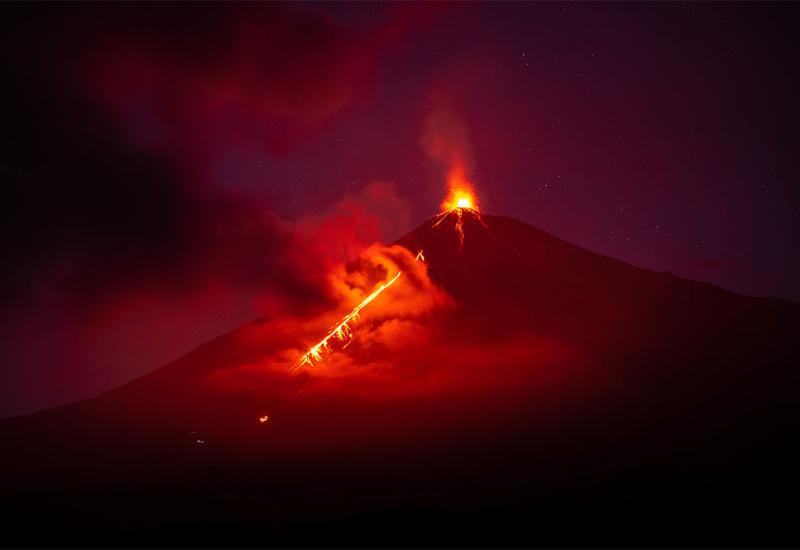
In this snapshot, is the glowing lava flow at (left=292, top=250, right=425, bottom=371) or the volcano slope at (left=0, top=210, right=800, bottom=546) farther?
the glowing lava flow at (left=292, top=250, right=425, bottom=371)

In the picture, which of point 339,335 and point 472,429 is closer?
point 472,429

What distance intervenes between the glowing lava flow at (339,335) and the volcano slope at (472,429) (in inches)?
75.8

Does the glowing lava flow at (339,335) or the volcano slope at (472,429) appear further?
the glowing lava flow at (339,335)

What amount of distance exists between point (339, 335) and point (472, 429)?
22929 millimetres

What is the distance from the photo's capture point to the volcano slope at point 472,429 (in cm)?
2398

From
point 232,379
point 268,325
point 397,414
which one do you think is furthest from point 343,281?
point 397,414

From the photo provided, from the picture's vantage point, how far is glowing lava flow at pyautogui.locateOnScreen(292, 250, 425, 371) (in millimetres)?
56406

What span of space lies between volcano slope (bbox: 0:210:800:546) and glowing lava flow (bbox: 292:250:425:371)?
6.31ft

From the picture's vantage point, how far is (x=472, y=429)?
3903 cm

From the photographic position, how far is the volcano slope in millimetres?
23984

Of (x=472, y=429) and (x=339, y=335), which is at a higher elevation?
(x=339, y=335)

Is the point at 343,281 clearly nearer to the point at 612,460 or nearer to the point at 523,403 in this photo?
the point at 523,403

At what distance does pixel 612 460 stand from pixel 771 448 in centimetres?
794

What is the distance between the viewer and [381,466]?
111 ft
